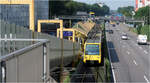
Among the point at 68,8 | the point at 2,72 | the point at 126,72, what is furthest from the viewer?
the point at 68,8

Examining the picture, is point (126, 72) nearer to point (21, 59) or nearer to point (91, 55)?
point (91, 55)

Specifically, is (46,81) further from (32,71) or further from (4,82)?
(4,82)

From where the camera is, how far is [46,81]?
2684mm

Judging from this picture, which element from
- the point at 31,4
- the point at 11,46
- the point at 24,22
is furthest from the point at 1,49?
the point at 24,22

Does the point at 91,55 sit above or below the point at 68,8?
below

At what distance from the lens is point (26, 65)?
1886 mm

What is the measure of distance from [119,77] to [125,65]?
11.2 feet

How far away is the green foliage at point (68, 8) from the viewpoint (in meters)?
23.4

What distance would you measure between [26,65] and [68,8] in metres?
24.9

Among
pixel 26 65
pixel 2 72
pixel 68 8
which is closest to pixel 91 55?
pixel 68 8

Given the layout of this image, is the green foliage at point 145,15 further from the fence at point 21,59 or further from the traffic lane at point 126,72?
the fence at point 21,59

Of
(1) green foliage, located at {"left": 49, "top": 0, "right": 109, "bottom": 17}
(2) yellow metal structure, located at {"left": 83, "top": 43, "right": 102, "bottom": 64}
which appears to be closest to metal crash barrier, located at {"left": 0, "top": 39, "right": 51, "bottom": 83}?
(2) yellow metal structure, located at {"left": 83, "top": 43, "right": 102, "bottom": 64}

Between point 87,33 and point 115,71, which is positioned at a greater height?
point 87,33

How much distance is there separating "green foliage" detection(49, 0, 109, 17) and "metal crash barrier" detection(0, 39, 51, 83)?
66.0 ft
